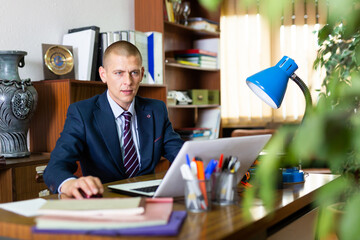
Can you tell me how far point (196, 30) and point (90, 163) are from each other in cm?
262

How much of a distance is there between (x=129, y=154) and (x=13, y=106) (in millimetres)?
738

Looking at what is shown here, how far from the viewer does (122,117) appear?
217cm

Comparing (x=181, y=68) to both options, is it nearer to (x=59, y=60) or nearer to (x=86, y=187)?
(x=59, y=60)

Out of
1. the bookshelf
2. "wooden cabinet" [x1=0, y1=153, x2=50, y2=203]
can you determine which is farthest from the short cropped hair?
the bookshelf

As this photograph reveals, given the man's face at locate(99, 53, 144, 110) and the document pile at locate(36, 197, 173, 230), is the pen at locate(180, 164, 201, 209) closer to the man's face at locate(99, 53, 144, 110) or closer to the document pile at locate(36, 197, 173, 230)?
the document pile at locate(36, 197, 173, 230)

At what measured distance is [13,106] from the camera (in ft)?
7.84

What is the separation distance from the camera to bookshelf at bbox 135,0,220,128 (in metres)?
3.85

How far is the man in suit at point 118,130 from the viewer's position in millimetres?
2023

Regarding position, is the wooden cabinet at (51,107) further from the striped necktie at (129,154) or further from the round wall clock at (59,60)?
the striped necktie at (129,154)

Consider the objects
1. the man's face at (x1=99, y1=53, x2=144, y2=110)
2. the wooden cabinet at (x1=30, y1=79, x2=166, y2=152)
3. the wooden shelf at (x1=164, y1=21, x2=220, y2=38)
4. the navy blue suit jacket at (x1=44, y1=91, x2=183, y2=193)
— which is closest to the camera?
the navy blue suit jacket at (x1=44, y1=91, x2=183, y2=193)

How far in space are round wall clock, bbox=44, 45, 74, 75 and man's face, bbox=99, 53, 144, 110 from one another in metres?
0.76

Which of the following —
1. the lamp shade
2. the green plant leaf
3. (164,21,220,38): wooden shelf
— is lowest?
the green plant leaf

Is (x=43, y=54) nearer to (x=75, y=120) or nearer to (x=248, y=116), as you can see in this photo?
(x=75, y=120)

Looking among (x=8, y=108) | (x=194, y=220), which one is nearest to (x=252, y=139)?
(x=194, y=220)
